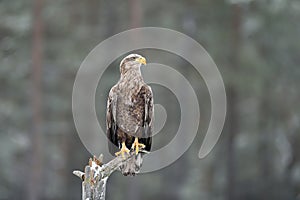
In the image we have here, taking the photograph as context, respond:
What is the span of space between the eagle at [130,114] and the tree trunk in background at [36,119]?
14415 mm

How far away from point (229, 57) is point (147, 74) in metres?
2.60

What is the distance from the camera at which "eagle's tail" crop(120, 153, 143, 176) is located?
423 centimetres

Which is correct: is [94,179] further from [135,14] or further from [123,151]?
[135,14]

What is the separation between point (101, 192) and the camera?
4.09 m

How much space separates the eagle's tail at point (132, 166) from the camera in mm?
4230

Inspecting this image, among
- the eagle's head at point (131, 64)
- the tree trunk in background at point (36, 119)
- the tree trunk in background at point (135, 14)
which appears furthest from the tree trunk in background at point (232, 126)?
the eagle's head at point (131, 64)

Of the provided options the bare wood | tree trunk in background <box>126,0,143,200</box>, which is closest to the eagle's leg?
the bare wood

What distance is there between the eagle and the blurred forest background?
39.2ft

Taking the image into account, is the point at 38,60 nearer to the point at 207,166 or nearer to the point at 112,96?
the point at 207,166

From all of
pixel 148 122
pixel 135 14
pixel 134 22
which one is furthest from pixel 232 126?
pixel 148 122

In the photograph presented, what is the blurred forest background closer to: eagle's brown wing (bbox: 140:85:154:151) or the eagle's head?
eagle's brown wing (bbox: 140:85:154:151)

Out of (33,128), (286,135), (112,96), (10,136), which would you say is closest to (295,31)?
(286,135)

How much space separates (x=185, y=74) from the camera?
2044 cm

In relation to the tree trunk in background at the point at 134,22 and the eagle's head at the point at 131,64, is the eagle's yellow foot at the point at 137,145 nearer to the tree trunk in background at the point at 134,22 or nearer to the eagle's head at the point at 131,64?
the eagle's head at the point at 131,64
